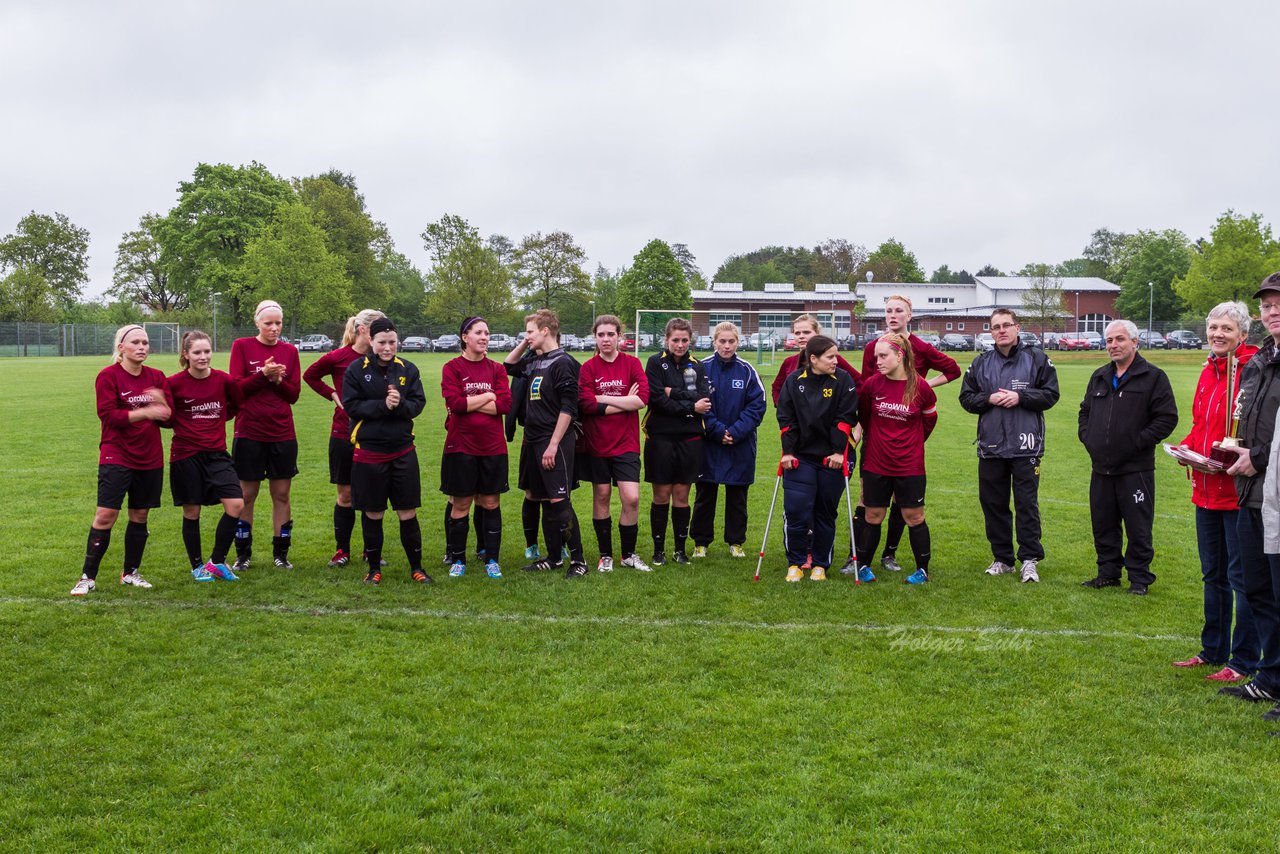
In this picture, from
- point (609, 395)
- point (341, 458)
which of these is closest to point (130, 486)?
point (341, 458)

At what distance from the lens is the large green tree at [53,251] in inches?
3147

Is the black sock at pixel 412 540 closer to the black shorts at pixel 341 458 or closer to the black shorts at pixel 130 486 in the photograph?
the black shorts at pixel 341 458

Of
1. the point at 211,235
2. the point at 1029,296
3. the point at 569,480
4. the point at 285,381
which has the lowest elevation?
the point at 569,480

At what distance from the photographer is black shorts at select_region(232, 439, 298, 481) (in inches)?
290

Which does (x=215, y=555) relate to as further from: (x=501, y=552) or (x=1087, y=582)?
(x=1087, y=582)

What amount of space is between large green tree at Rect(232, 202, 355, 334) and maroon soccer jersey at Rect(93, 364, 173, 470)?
171 feet

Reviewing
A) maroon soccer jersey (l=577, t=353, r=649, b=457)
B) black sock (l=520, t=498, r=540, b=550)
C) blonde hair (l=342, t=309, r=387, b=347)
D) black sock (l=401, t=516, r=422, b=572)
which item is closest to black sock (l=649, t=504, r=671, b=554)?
maroon soccer jersey (l=577, t=353, r=649, b=457)

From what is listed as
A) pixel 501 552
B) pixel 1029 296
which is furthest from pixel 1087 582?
pixel 1029 296

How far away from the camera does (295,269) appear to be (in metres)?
55.7

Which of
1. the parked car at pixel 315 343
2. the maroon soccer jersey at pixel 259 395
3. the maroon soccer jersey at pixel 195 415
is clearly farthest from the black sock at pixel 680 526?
the parked car at pixel 315 343

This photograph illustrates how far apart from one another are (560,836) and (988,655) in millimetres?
3043

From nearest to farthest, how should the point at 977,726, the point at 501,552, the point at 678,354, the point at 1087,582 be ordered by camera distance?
the point at 977,726
the point at 1087,582
the point at 678,354
the point at 501,552

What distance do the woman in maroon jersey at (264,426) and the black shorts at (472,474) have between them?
1223 millimetres

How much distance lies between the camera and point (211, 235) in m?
66.6
